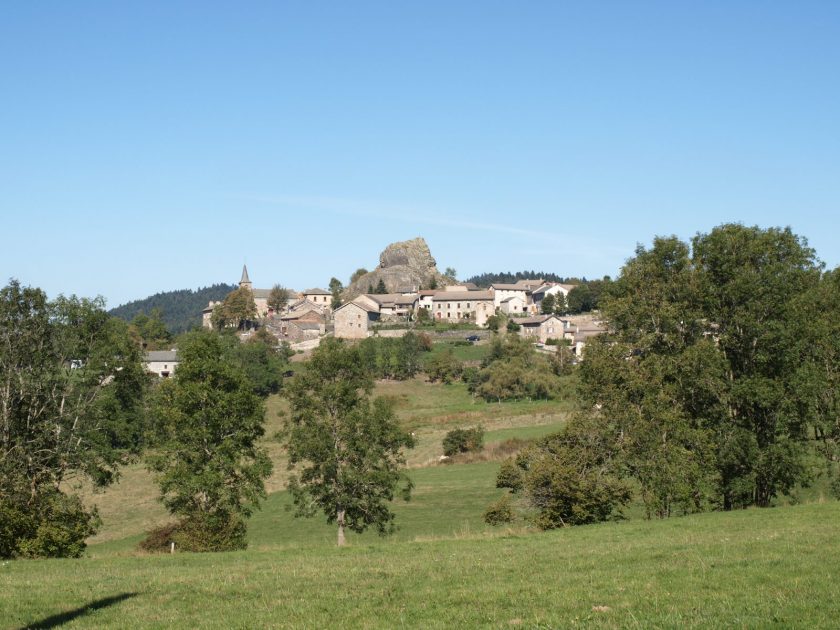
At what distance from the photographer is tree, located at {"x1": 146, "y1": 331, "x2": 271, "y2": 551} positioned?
34812 mm

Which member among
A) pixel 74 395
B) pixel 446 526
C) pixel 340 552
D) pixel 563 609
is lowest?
pixel 446 526

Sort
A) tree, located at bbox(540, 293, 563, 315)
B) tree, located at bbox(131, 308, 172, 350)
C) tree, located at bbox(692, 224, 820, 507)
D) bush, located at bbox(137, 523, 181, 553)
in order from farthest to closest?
tree, located at bbox(540, 293, 563, 315)
tree, located at bbox(131, 308, 172, 350)
tree, located at bbox(692, 224, 820, 507)
bush, located at bbox(137, 523, 181, 553)

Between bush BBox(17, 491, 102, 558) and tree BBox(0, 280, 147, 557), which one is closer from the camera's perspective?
bush BBox(17, 491, 102, 558)

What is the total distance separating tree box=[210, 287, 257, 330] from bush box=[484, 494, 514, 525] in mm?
137965

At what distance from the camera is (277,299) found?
195500 millimetres

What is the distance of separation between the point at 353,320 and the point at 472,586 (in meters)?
145

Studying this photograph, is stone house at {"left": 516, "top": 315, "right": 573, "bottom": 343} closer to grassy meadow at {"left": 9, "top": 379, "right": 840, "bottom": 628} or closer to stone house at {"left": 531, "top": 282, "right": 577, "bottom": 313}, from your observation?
stone house at {"left": 531, "top": 282, "right": 577, "bottom": 313}

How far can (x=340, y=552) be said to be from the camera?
1001 inches

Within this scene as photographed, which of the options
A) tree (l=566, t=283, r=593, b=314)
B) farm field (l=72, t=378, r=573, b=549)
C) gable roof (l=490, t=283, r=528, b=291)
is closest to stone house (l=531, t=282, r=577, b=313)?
gable roof (l=490, t=283, r=528, b=291)

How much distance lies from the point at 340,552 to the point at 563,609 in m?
12.6

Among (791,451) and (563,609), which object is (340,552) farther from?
(791,451)

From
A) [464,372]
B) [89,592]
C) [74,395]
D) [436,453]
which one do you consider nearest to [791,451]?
[89,592]

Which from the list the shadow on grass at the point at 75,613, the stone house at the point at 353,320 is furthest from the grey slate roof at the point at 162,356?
the shadow on grass at the point at 75,613

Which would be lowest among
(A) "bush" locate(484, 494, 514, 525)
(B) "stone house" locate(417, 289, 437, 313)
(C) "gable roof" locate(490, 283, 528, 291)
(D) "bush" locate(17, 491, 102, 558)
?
(A) "bush" locate(484, 494, 514, 525)
